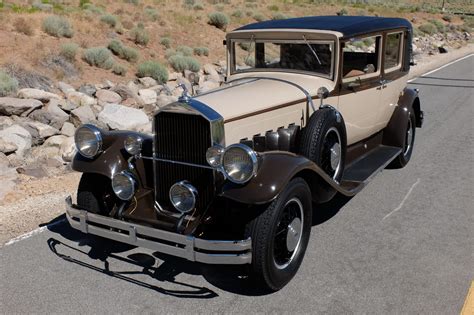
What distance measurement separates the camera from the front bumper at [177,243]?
349 centimetres

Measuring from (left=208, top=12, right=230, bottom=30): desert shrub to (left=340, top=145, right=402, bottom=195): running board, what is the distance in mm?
15781

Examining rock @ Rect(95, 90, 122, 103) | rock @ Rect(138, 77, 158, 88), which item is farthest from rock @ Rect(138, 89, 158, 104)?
rock @ Rect(138, 77, 158, 88)

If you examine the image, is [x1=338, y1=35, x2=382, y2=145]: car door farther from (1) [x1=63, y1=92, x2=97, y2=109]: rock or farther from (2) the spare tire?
(1) [x1=63, y1=92, x2=97, y2=109]: rock

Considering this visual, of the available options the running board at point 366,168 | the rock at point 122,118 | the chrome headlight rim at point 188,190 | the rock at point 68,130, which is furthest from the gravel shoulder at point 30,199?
the running board at point 366,168

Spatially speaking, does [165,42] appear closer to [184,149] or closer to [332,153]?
[332,153]

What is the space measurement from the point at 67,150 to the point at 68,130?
1.34m

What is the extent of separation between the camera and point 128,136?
4629 millimetres

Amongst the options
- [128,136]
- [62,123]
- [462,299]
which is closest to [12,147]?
[62,123]

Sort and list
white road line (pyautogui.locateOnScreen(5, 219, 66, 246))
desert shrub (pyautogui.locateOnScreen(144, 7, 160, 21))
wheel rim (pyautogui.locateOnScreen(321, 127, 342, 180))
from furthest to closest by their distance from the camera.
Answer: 1. desert shrub (pyautogui.locateOnScreen(144, 7, 160, 21))
2. wheel rim (pyautogui.locateOnScreen(321, 127, 342, 180))
3. white road line (pyautogui.locateOnScreen(5, 219, 66, 246))

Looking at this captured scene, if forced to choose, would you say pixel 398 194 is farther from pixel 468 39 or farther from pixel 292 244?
pixel 468 39

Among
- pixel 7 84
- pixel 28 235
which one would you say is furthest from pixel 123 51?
pixel 28 235

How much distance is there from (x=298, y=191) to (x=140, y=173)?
5.01 ft

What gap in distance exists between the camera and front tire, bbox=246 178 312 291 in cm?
362

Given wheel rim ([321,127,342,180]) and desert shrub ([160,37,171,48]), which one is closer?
wheel rim ([321,127,342,180])
